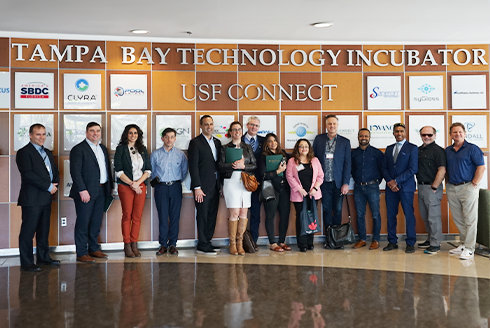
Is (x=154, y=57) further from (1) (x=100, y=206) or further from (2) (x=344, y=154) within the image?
(2) (x=344, y=154)

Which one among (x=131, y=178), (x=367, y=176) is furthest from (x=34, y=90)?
(x=367, y=176)

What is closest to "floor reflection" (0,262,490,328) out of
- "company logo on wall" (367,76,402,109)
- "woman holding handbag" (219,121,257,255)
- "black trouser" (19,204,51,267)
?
"black trouser" (19,204,51,267)

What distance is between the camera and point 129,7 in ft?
17.3

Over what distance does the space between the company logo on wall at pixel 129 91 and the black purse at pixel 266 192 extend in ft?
6.96

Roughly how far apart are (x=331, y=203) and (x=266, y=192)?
1115mm

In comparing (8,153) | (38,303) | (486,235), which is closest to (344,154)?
(486,235)

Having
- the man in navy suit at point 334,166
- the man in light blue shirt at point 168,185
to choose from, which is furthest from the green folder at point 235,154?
the man in navy suit at point 334,166

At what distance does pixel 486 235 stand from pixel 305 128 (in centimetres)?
287

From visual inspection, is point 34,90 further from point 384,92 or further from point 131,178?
point 384,92

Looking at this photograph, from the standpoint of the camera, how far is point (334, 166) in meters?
6.44

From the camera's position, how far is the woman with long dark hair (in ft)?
19.3

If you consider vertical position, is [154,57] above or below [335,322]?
above

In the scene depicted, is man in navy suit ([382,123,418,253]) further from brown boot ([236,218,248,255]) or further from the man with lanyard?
brown boot ([236,218,248,255])

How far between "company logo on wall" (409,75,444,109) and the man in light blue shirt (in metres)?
3.69
